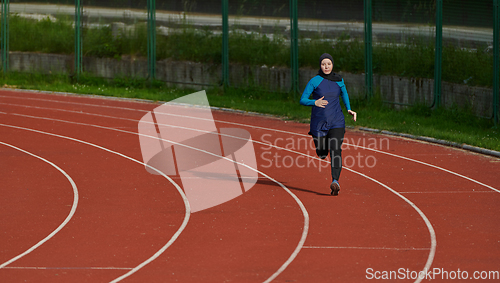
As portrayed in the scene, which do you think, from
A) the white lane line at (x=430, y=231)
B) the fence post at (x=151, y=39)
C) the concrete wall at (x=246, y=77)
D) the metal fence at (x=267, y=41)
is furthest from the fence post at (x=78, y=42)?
the white lane line at (x=430, y=231)

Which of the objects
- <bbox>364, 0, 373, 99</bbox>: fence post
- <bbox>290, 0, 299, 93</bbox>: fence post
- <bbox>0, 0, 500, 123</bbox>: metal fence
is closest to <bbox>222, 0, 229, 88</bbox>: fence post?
<bbox>0, 0, 500, 123</bbox>: metal fence

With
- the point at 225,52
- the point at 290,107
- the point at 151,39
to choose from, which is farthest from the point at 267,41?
the point at 151,39

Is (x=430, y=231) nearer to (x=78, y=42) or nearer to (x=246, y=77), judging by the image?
(x=246, y=77)

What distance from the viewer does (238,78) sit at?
23438 millimetres

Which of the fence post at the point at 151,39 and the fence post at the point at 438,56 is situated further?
the fence post at the point at 151,39

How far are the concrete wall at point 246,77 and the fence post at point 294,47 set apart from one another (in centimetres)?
20

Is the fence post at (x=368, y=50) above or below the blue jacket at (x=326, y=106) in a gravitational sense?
above

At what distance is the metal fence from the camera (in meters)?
17.8

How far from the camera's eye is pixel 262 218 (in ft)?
29.8

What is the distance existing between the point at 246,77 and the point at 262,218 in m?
14.5

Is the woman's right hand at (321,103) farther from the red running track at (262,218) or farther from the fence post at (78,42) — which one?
the fence post at (78,42)

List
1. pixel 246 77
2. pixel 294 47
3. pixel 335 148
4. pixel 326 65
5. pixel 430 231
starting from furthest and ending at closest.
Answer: pixel 246 77 < pixel 294 47 < pixel 335 148 < pixel 326 65 < pixel 430 231

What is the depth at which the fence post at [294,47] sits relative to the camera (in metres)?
21.8

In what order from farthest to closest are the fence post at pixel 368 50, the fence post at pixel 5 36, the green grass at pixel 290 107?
1. the fence post at pixel 5 36
2. the fence post at pixel 368 50
3. the green grass at pixel 290 107
